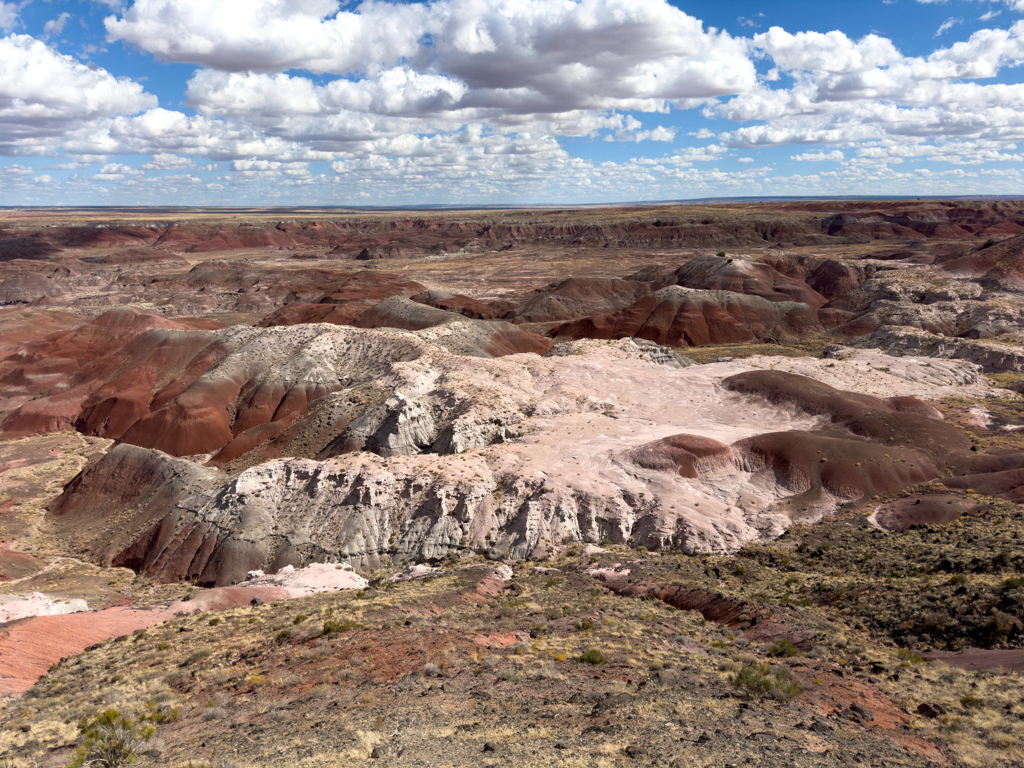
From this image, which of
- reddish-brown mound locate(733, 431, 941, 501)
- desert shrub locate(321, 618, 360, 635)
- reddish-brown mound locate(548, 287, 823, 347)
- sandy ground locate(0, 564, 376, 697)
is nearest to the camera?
sandy ground locate(0, 564, 376, 697)

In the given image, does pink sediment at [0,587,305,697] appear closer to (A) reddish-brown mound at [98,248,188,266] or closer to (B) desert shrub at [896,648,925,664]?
(B) desert shrub at [896,648,925,664]

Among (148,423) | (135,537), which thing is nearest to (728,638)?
(135,537)

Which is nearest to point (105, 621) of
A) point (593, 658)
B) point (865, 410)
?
point (593, 658)

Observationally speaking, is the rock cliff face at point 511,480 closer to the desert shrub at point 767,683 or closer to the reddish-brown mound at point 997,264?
Answer: the desert shrub at point 767,683

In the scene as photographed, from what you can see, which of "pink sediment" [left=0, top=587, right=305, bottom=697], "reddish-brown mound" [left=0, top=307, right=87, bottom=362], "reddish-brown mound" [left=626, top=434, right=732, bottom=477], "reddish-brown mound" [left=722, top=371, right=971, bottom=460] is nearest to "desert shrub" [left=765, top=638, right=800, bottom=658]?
"reddish-brown mound" [left=626, top=434, right=732, bottom=477]

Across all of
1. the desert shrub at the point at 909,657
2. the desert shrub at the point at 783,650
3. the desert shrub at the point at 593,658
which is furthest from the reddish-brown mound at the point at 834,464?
the desert shrub at the point at 593,658

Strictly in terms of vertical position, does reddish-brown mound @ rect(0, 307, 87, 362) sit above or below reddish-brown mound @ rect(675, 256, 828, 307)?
below

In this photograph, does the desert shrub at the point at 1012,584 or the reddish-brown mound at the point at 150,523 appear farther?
the reddish-brown mound at the point at 150,523

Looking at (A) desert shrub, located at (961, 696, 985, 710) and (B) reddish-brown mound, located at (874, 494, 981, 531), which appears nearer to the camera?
(A) desert shrub, located at (961, 696, 985, 710)

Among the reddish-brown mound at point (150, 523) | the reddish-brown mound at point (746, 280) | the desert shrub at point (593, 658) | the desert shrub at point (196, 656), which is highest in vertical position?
the reddish-brown mound at point (746, 280)
